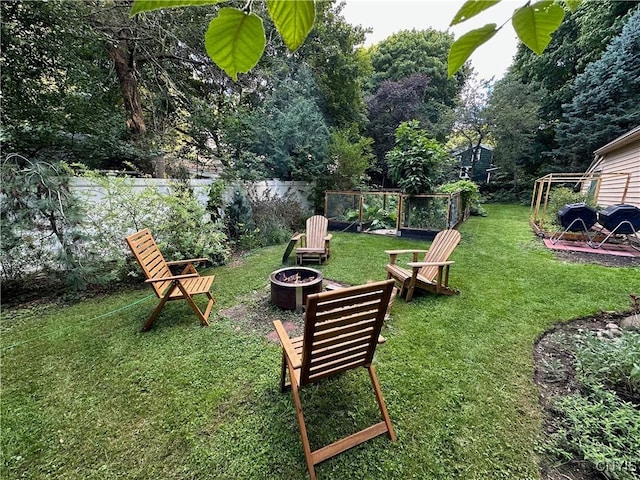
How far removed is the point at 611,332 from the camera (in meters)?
2.88

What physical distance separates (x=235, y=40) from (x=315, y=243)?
199 inches

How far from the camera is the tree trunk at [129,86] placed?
18.7 feet

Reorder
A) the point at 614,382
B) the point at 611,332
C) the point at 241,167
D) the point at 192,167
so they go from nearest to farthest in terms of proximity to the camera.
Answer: the point at 614,382, the point at 611,332, the point at 241,167, the point at 192,167

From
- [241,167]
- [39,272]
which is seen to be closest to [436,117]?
[241,167]

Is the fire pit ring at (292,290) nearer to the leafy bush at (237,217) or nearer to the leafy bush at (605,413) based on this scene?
the leafy bush at (605,413)

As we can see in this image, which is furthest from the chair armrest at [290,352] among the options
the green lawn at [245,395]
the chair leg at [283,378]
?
the green lawn at [245,395]

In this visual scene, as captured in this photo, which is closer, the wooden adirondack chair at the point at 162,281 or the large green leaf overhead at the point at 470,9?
the large green leaf overhead at the point at 470,9

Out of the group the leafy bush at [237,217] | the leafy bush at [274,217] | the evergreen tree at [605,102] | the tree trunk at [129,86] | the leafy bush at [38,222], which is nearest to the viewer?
the leafy bush at [38,222]

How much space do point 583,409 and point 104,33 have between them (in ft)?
26.3

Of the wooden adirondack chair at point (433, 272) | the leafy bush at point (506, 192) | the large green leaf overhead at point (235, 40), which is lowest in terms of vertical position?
the wooden adirondack chair at point (433, 272)

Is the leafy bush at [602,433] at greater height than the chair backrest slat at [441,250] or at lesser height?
lesser

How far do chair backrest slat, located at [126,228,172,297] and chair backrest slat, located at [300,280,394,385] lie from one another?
208 cm

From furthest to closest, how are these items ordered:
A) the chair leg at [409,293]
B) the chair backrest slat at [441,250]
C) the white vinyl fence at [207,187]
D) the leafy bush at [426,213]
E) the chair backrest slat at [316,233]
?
the leafy bush at [426,213], the chair backrest slat at [316,233], the white vinyl fence at [207,187], the chair backrest slat at [441,250], the chair leg at [409,293]

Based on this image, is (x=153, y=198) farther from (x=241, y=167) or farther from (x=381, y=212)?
(x=381, y=212)
